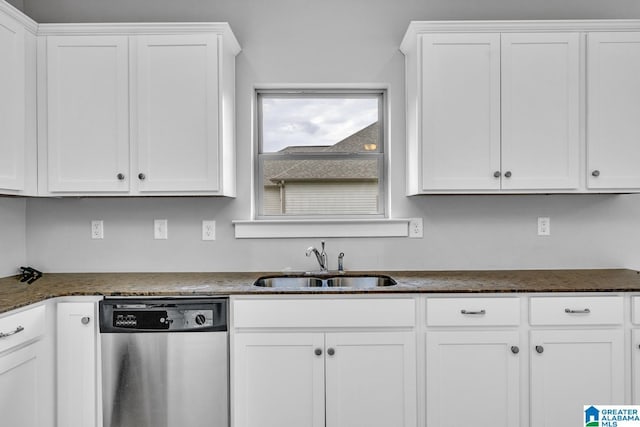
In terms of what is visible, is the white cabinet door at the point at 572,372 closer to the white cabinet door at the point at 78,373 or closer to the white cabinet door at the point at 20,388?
the white cabinet door at the point at 78,373

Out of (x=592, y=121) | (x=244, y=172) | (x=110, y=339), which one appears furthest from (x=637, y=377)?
(x=110, y=339)

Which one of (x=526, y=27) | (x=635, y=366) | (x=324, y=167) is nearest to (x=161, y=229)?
(x=324, y=167)

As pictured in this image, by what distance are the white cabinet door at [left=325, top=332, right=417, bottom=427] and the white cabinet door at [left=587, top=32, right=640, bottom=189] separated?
→ 154 cm

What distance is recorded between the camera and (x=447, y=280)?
2363 mm

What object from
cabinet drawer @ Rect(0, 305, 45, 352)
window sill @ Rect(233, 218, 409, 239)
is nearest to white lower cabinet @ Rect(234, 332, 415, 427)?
window sill @ Rect(233, 218, 409, 239)

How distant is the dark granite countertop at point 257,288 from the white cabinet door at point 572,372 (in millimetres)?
251

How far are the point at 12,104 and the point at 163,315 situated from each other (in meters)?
1.45

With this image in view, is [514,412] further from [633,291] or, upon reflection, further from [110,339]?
[110,339]

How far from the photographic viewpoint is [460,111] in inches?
93.0

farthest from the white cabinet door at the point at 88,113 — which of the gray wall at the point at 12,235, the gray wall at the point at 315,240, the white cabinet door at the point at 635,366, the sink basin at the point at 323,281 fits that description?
Result: the white cabinet door at the point at 635,366

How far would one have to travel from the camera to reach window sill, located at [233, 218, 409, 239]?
8.83 feet

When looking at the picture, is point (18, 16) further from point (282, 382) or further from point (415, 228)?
point (415, 228)

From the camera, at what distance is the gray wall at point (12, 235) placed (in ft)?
→ 8.34

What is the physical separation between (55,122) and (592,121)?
3.12 m
